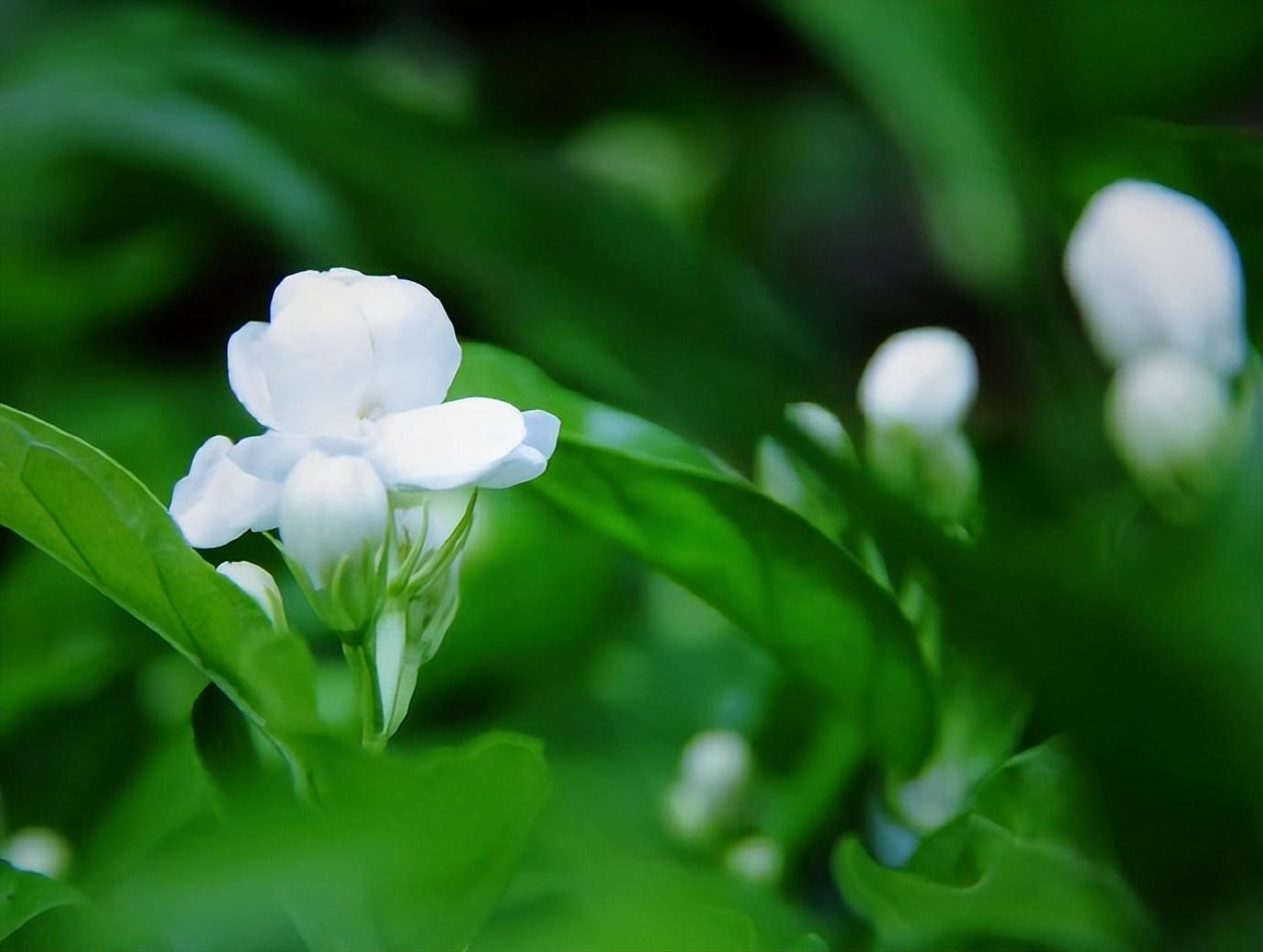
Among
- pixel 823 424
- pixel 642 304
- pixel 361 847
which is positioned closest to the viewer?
pixel 361 847

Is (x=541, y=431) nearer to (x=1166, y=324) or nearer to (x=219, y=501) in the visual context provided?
(x=219, y=501)

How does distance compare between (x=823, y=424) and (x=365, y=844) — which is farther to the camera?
(x=823, y=424)

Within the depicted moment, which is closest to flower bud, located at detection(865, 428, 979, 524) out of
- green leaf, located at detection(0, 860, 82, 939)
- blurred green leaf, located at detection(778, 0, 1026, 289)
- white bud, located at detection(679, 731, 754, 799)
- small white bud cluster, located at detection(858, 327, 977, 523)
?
small white bud cluster, located at detection(858, 327, 977, 523)

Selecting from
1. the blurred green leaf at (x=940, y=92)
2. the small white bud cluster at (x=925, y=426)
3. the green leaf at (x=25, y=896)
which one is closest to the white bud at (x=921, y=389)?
the small white bud cluster at (x=925, y=426)

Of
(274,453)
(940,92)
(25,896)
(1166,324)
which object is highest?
(940,92)

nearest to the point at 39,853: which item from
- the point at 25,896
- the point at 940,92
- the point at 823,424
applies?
the point at 25,896

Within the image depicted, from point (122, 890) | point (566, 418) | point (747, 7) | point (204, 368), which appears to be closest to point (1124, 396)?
point (566, 418)

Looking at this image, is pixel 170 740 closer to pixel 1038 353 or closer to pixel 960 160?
pixel 1038 353

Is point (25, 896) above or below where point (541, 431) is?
below
